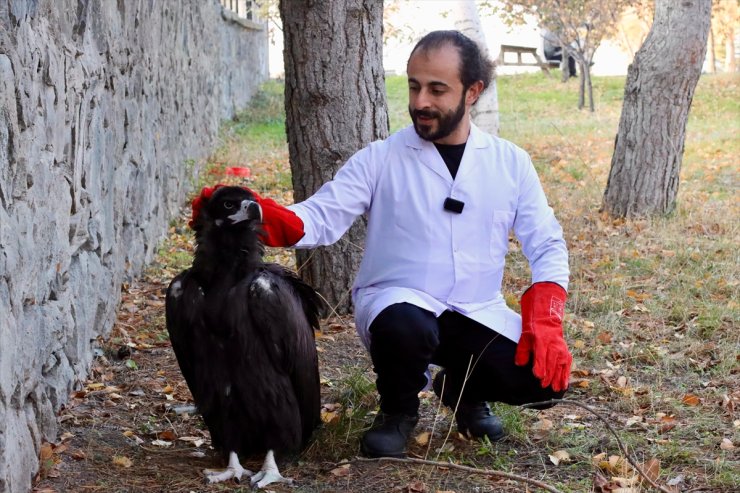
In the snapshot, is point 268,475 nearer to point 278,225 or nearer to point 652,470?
point 278,225

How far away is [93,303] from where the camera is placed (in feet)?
17.0

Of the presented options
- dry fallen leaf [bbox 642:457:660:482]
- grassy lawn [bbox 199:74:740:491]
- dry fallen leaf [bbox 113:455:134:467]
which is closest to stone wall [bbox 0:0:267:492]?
dry fallen leaf [bbox 113:455:134:467]

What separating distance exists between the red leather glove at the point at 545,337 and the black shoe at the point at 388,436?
0.54 metres

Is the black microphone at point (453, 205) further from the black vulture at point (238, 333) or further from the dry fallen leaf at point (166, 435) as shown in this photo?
the dry fallen leaf at point (166, 435)

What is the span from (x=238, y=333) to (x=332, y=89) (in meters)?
2.58

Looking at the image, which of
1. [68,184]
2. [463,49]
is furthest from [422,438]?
[68,184]

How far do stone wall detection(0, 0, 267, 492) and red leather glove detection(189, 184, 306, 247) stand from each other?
659 mm

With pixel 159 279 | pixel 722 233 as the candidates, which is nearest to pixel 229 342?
pixel 159 279

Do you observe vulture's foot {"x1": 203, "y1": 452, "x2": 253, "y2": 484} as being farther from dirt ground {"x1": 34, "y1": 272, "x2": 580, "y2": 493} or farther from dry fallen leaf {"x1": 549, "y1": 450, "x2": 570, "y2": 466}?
dry fallen leaf {"x1": 549, "y1": 450, "x2": 570, "y2": 466}

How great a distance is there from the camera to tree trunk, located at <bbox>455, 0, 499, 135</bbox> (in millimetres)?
12141

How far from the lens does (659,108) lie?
9008 mm

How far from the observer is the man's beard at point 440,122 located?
3.98 meters

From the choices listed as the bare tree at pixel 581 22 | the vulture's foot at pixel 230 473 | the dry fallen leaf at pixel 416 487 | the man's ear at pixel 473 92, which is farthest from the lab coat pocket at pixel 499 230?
the bare tree at pixel 581 22

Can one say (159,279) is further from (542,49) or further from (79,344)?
(542,49)
